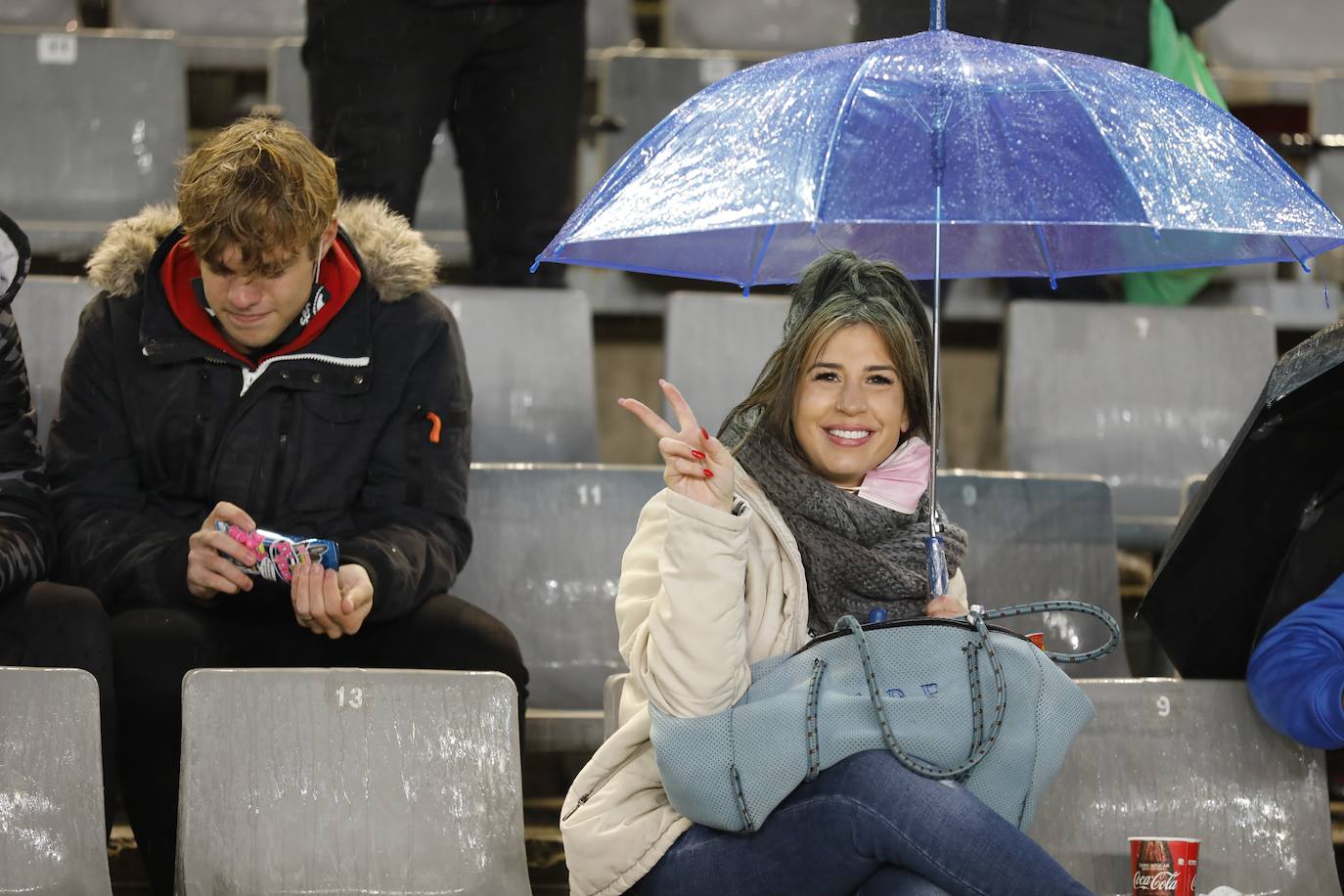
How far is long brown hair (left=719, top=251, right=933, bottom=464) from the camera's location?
211 cm

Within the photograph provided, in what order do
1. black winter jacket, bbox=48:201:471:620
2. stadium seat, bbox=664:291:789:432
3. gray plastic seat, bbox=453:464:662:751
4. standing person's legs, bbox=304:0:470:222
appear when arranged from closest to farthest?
black winter jacket, bbox=48:201:471:620, gray plastic seat, bbox=453:464:662:751, standing person's legs, bbox=304:0:470:222, stadium seat, bbox=664:291:789:432

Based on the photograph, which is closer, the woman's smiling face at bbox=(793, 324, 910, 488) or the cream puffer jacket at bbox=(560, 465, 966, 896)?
the cream puffer jacket at bbox=(560, 465, 966, 896)

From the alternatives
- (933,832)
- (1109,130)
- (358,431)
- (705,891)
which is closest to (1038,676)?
(933,832)

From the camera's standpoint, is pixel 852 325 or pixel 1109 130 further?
pixel 852 325

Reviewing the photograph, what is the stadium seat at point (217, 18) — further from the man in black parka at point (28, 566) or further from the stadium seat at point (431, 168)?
the man in black parka at point (28, 566)

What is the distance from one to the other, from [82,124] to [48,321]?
1.05 meters

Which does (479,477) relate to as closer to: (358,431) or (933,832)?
(358,431)

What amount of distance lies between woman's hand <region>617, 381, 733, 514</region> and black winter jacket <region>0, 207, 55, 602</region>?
3.43ft

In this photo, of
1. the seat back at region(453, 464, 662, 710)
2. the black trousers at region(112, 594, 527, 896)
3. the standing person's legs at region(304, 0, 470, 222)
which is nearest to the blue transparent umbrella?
the black trousers at region(112, 594, 527, 896)

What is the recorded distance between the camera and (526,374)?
11.4ft

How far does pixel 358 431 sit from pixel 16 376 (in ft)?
1.58

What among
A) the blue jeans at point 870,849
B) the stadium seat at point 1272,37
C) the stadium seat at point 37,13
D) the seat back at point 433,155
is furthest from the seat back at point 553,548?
the stadium seat at point 1272,37

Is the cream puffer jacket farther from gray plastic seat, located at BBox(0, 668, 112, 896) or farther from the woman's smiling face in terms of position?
gray plastic seat, located at BBox(0, 668, 112, 896)

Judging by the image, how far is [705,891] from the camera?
73.2 inches
